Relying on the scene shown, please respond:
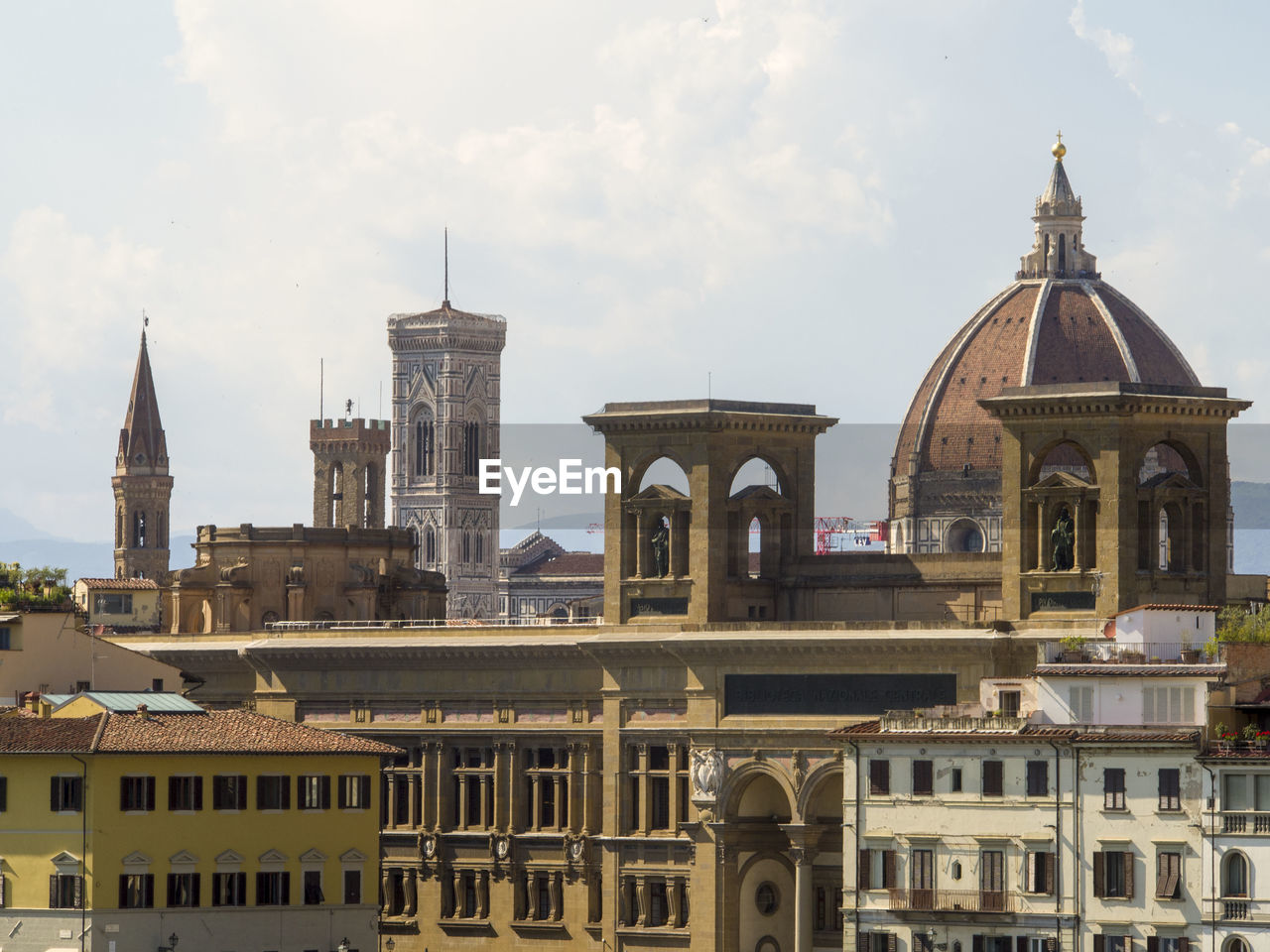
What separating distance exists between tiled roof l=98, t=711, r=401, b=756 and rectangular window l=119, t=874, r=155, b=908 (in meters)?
3.27

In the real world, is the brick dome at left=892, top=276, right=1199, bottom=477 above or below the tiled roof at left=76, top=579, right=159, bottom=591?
above

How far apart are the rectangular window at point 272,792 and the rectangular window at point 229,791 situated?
45 cm

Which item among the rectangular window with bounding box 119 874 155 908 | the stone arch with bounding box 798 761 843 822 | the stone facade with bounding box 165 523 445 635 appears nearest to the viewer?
the rectangular window with bounding box 119 874 155 908

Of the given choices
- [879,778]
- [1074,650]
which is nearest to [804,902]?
[879,778]

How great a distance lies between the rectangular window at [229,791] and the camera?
94875mm

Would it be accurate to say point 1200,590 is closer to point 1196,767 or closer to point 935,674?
point 935,674

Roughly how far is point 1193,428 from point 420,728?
1095 inches

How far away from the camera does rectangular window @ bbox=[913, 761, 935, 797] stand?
305 feet

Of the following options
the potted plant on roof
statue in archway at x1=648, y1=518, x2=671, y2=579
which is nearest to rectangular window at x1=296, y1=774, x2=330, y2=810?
statue in archway at x1=648, y1=518, x2=671, y2=579

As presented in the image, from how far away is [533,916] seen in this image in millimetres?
115625

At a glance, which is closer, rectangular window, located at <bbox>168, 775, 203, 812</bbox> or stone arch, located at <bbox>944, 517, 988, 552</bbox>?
rectangular window, located at <bbox>168, 775, 203, 812</bbox>

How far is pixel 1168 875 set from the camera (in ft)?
287

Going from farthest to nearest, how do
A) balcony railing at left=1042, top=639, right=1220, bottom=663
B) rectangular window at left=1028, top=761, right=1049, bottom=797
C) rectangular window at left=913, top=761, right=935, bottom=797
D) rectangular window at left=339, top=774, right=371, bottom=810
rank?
rectangular window at left=339, top=774, right=371, bottom=810, rectangular window at left=913, top=761, right=935, bottom=797, balcony railing at left=1042, top=639, right=1220, bottom=663, rectangular window at left=1028, top=761, right=1049, bottom=797

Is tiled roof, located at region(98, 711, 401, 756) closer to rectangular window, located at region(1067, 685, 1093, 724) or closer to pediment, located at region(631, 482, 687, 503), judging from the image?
pediment, located at region(631, 482, 687, 503)
